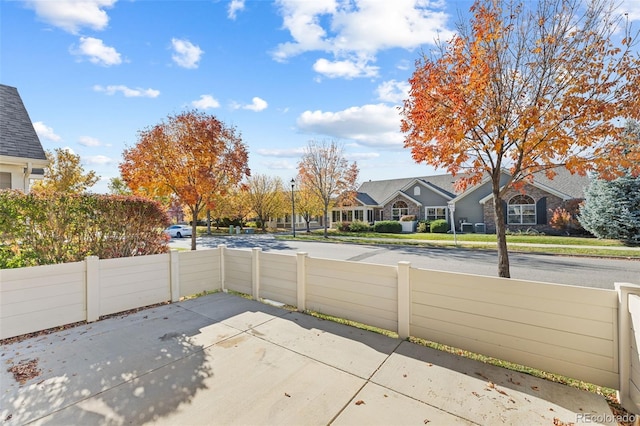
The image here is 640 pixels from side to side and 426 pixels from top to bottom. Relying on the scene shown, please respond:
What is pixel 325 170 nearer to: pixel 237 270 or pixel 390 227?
pixel 390 227

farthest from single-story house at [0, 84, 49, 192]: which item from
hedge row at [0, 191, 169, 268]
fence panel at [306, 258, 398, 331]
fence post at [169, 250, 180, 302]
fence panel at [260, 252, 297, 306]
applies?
fence panel at [306, 258, 398, 331]

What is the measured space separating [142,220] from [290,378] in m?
5.36

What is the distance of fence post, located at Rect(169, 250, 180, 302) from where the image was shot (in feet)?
20.6

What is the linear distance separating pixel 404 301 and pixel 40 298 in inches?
231

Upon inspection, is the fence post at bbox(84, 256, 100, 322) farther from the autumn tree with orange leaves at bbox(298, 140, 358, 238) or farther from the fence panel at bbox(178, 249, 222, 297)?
the autumn tree with orange leaves at bbox(298, 140, 358, 238)

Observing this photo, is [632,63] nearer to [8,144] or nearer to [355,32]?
[355,32]

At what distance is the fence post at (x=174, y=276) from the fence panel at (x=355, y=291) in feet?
9.88

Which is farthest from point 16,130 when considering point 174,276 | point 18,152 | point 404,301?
point 404,301

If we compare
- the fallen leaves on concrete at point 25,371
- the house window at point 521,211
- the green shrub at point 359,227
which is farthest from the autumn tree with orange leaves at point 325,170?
the fallen leaves on concrete at point 25,371

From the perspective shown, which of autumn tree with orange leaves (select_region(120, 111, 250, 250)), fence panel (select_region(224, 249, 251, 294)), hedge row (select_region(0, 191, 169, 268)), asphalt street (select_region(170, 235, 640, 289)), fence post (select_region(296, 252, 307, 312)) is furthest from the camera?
autumn tree with orange leaves (select_region(120, 111, 250, 250))

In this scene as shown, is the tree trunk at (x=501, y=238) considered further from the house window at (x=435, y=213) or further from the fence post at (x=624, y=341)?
the house window at (x=435, y=213)

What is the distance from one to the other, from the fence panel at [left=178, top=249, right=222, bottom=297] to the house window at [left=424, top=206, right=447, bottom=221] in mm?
24092

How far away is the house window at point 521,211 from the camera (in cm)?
2180

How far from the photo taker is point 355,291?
16.2 ft
